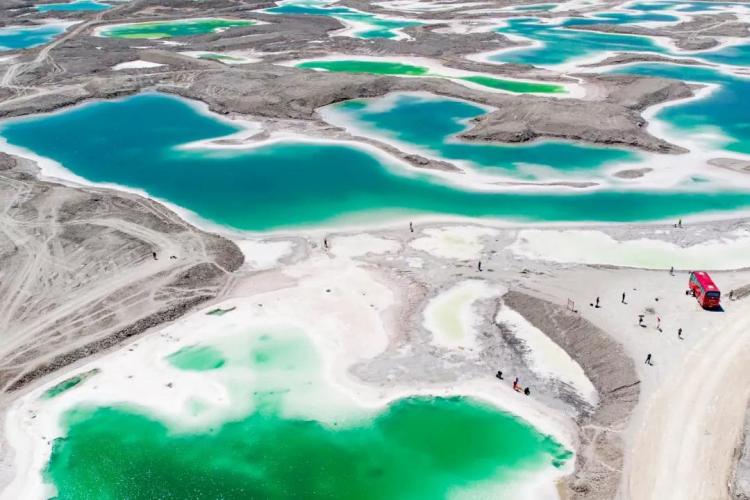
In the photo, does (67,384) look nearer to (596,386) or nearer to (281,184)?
(596,386)

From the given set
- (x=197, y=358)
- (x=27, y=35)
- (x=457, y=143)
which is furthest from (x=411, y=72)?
(x=27, y=35)

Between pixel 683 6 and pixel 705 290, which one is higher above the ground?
pixel 683 6

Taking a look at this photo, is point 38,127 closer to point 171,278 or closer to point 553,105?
point 171,278

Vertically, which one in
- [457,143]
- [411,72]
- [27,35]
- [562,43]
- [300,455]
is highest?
[27,35]

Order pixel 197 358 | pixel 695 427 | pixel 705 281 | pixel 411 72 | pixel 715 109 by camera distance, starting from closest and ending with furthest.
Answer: pixel 695 427 → pixel 197 358 → pixel 705 281 → pixel 715 109 → pixel 411 72

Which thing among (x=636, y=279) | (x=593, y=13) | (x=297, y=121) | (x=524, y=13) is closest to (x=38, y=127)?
(x=297, y=121)

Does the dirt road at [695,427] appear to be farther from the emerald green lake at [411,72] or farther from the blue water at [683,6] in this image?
the blue water at [683,6]

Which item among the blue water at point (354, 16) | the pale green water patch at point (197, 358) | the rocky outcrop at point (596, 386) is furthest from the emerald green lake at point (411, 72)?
the pale green water patch at point (197, 358)
